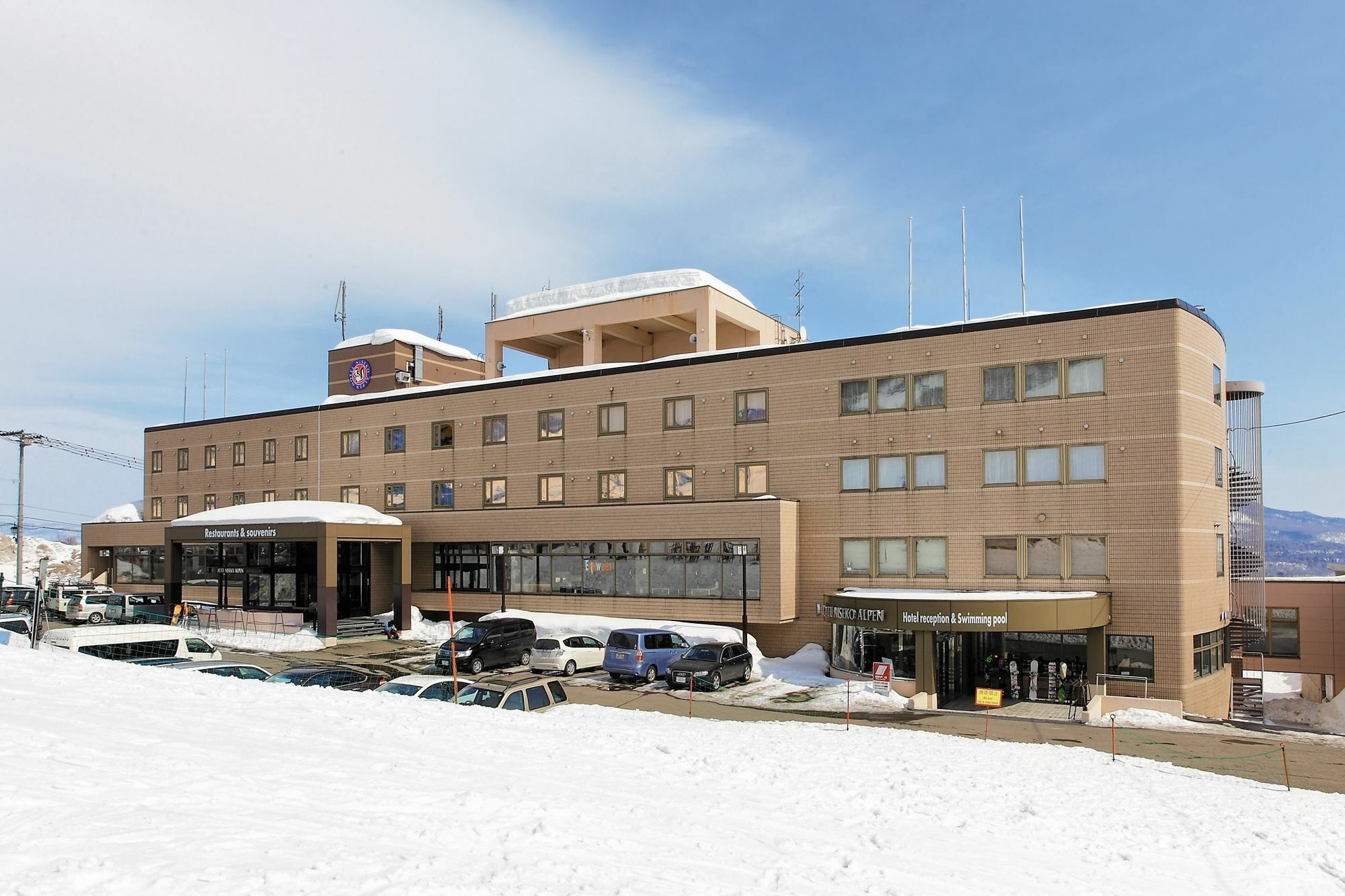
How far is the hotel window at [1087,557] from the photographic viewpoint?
33.7 meters

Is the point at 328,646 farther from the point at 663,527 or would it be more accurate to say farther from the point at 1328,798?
the point at 1328,798

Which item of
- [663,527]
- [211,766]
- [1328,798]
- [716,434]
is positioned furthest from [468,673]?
[1328,798]

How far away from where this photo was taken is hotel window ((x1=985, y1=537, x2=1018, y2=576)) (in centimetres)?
3509

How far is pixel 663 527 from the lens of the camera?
40.9m

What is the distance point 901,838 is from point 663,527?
29.6 metres

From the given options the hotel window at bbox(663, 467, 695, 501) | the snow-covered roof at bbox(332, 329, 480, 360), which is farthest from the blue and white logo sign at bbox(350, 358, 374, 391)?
the hotel window at bbox(663, 467, 695, 501)

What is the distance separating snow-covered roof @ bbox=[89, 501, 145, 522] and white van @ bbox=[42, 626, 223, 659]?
44727mm

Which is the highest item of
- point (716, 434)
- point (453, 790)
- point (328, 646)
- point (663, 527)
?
point (716, 434)

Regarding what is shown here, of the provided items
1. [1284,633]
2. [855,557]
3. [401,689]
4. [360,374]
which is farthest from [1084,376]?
[360,374]

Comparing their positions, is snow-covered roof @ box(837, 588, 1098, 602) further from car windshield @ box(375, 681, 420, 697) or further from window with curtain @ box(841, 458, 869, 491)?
car windshield @ box(375, 681, 420, 697)

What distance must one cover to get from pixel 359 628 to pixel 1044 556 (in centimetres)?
3188

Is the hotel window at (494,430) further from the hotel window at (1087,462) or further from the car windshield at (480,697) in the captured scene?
the car windshield at (480,697)

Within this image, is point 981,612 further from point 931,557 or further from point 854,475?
point 854,475

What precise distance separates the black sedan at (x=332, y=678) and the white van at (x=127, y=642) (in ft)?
11.2
